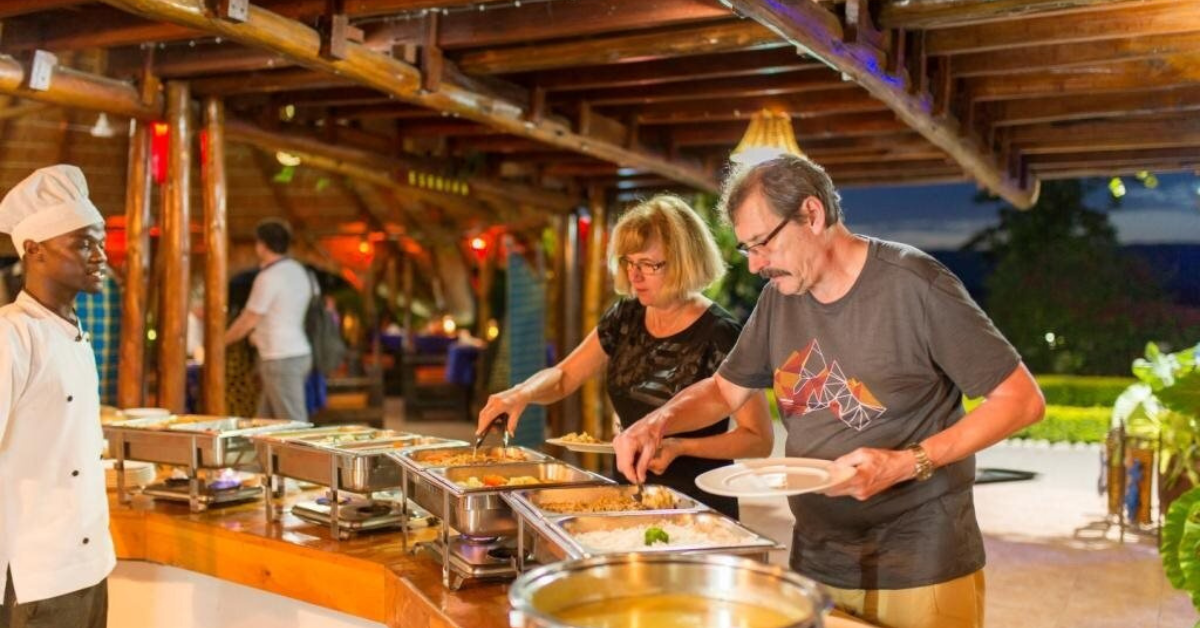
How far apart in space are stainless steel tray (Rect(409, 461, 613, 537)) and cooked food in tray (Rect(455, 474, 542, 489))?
0.02 m

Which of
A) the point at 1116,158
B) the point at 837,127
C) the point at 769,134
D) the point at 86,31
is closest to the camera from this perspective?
the point at 86,31

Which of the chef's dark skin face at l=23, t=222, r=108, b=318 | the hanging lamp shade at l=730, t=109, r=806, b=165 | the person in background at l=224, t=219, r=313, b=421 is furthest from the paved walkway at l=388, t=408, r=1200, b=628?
the chef's dark skin face at l=23, t=222, r=108, b=318

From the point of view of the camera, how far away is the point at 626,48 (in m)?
4.93

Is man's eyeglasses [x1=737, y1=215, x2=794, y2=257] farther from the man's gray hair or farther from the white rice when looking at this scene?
the white rice

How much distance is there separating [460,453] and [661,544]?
3.85 ft

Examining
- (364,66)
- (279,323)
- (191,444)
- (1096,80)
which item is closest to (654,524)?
(191,444)

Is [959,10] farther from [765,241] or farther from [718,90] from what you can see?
[765,241]

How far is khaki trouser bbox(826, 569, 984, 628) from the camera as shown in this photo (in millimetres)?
2256

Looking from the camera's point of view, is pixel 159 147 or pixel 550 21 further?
pixel 159 147

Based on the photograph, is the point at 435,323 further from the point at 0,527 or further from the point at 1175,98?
the point at 0,527

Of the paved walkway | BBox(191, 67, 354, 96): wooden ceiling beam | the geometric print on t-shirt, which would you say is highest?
BBox(191, 67, 354, 96): wooden ceiling beam

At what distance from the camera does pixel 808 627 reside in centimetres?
147

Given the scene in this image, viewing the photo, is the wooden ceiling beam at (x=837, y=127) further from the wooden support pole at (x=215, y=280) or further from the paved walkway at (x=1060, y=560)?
the wooden support pole at (x=215, y=280)

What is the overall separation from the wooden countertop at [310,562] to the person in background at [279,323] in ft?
9.45
